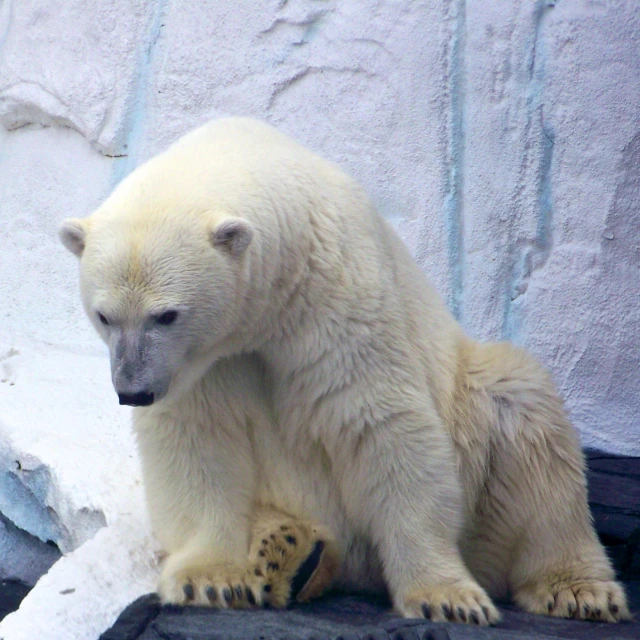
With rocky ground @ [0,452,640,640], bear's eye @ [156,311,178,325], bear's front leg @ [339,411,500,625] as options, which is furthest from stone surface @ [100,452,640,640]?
bear's eye @ [156,311,178,325]

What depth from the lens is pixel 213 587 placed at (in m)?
2.78

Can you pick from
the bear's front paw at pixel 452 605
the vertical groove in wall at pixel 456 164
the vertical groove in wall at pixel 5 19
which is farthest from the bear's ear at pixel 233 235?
the vertical groove in wall at pixel 5 19

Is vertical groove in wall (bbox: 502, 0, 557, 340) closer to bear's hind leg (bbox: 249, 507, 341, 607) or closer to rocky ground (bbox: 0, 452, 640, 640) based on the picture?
rocky ground (bbox: 0, 452, 640, 640)

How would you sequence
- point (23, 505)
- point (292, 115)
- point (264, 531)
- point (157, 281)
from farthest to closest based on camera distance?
1. point (292, 115)
2. point (23, 505)
3. point (264, 531)
4. point (157, 281)

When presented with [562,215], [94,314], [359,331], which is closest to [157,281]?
[94,314]

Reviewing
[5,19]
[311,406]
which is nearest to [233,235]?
[311,406]

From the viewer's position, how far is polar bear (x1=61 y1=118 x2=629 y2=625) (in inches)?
101

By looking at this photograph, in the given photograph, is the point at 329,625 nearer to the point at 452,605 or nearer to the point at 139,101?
the point at 452,605

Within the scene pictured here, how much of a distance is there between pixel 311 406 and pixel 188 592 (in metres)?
0.60

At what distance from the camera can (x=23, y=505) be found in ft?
13.5

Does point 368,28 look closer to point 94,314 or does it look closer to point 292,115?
point 292,115

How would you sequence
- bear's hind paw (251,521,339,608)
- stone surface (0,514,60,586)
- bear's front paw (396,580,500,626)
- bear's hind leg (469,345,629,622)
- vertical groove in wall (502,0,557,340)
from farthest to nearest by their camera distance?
vertical groove in wall (502,0,557,340), stone surface (0,514,60,586), bear's hind leg (469,345,629,622), bear's hind paw (251,521,339,608), bear's front paw (396,580,500,626)

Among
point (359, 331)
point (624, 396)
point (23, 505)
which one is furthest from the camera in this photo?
point (624, 396)

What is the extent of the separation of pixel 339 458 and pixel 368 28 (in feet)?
8.58
